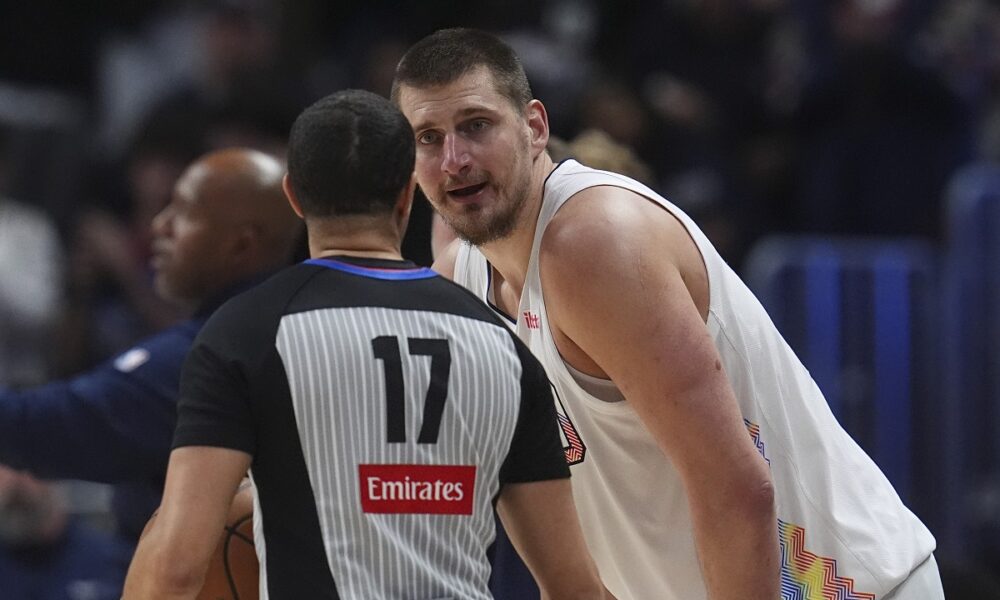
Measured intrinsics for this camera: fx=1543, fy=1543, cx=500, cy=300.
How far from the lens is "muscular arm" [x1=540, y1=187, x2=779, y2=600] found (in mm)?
2947

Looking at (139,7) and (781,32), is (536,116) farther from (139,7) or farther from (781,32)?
(139,7)

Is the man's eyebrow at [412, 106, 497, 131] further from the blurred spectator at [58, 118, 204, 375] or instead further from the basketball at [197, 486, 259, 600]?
the blurred spectator at [58, 118, 204, 375]

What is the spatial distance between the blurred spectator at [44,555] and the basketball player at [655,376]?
8.96ft

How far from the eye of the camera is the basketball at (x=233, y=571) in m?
2.97

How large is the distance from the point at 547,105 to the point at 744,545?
18.3ft

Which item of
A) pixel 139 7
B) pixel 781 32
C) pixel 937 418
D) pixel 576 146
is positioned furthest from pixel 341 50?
pixel 576 146

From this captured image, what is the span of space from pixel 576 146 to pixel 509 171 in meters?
1.49

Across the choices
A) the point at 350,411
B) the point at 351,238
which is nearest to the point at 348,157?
the point at 351,238

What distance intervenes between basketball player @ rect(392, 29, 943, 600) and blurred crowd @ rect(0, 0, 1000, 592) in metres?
4.33

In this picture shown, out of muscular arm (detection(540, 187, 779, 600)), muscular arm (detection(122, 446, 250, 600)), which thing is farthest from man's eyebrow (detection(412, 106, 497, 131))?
muscular arm (detection(122, 446, 250, 600))

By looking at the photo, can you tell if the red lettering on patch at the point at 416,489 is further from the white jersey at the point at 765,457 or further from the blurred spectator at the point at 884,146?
the blurred spectator at the point at 884,146

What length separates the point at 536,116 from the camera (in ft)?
11.3

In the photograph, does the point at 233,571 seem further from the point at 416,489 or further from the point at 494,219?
the point at 494,219

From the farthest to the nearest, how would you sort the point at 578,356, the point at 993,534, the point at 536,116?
the point at 993,534, the point at 536,116, the point at 578,356
